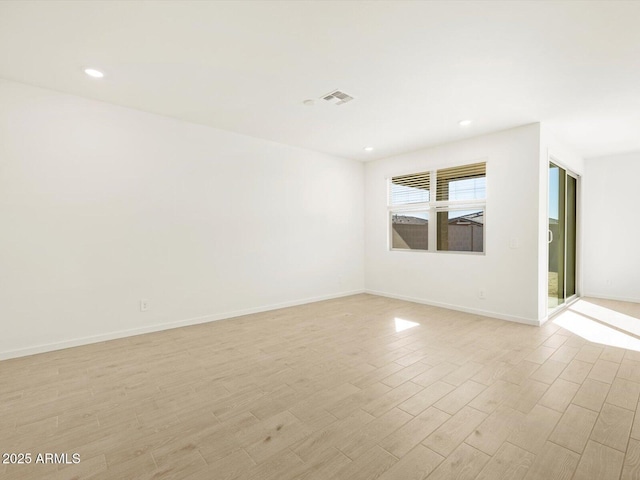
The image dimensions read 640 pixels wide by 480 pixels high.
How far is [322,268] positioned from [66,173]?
3.77 m

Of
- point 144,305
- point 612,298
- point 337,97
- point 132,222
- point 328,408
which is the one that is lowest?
point 612,298

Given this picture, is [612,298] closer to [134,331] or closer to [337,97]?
[337,97]

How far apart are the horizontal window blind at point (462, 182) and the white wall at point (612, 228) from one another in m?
2.71

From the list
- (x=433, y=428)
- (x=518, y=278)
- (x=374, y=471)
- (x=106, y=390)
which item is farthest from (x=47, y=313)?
(x=518, y=278)

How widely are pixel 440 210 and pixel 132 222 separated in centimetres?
446

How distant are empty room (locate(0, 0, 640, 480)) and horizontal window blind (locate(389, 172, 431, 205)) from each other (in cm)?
4

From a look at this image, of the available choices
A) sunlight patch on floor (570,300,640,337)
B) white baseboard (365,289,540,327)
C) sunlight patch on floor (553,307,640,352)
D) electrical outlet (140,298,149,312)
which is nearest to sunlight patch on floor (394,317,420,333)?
white baseboard (365,289,540,327)

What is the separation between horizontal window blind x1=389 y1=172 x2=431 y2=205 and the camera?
5332 millimetres

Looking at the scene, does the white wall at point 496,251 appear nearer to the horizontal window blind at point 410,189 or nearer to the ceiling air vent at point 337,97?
Answer: the horizontal window blind at point 410,189

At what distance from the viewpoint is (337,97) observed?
3270mm

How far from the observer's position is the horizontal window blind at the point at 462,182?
4.63 m

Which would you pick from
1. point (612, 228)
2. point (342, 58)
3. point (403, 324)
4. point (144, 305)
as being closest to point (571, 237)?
point (612, 228)

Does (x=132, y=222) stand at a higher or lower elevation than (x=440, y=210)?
lower

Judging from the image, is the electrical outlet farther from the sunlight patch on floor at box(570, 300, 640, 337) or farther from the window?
the sunlight patch on floor at box(570, 300, 640, 337)
